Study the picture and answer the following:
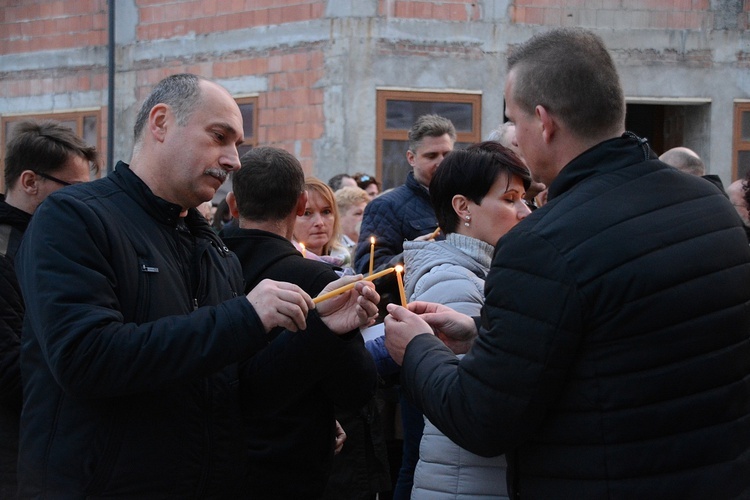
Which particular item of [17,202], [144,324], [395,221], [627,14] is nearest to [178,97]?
[144,324]

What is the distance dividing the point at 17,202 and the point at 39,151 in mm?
249

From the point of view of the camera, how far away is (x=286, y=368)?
117 inches

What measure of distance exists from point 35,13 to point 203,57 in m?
3.34

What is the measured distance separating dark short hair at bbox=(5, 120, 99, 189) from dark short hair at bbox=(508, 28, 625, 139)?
238 cm

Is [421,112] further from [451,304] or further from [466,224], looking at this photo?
[451,304]

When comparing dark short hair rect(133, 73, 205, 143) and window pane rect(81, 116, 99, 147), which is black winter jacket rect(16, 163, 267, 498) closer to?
dark short hair rect(133, 73, 205, 143)

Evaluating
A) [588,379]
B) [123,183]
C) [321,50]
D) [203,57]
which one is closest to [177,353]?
[123,183]

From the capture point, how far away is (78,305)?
229cm

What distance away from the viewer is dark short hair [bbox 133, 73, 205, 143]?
2719 mm

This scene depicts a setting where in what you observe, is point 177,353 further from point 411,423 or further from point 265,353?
point 411,423

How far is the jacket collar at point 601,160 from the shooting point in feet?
7.53

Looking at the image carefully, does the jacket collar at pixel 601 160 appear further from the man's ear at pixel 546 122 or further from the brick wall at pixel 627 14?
the brick wall at pixel 627 14

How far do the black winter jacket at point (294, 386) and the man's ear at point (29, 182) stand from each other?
0.94m

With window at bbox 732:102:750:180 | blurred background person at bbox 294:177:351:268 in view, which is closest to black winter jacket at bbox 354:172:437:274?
blurred background person at bbox 294:177:351:268
